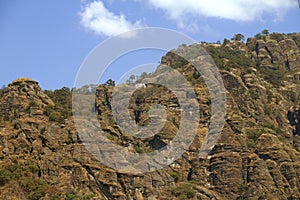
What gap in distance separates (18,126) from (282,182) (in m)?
24.2

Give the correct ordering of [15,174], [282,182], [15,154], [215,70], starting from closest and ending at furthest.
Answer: [15,174] < [15,154] < [282,182] < [215,70]

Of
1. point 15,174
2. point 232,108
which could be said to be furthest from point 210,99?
point 15,174

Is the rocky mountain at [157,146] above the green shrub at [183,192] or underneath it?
above

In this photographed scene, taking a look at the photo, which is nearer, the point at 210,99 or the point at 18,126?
the point at 18,126

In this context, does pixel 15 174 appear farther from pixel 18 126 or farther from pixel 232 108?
pixel 232 108

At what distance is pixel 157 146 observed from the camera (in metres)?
56.4

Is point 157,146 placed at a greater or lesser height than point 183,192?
greater

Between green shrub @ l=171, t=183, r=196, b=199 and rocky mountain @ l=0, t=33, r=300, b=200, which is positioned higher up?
rocky mountain @ l=0, t=33, r=300, b=200

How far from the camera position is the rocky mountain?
47.8 meters

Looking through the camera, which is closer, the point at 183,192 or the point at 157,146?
the point at 183,192

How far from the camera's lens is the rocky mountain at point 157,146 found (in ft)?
157

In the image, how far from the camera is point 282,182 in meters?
54.6

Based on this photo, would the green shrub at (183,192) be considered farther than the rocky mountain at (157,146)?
Yes

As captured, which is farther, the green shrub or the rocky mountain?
the green shrub
